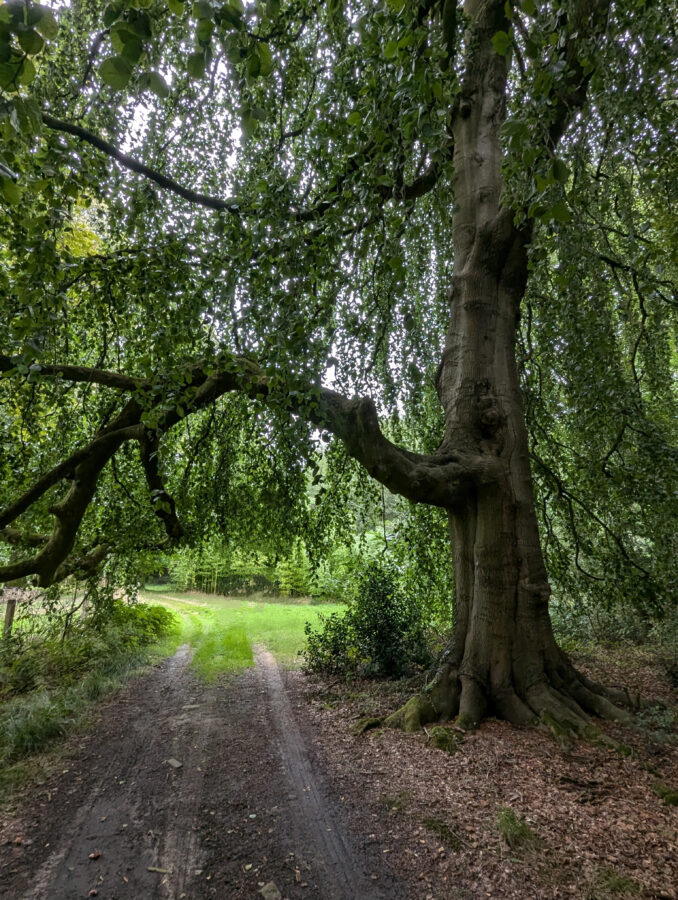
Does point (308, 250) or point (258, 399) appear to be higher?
point (308, 250)

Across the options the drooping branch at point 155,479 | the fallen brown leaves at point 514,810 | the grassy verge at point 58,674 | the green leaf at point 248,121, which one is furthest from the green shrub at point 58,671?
the green leaf at point 248,121

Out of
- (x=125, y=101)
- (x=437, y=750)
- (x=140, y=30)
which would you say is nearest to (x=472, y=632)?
(x=437, y=750)

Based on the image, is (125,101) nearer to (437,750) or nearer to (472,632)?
(472,632)

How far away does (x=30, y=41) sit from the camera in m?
0.97

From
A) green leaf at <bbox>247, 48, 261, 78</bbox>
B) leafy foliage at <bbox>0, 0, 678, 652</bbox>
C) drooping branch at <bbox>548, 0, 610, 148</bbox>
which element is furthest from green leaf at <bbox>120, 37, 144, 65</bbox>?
drooping branch at <bbox>548, 0, 610, 148</bbox>

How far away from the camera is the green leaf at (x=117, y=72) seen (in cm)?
104

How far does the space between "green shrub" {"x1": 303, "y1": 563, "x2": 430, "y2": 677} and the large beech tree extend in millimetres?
1869

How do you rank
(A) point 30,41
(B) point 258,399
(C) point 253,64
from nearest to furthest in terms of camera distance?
(A) point 30,41, (C) point 253,64, (B) point 258,399

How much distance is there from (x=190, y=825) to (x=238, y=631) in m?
7.82

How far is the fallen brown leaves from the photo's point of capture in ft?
6.54

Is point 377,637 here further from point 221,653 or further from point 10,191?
point 10,191

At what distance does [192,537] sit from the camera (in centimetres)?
536

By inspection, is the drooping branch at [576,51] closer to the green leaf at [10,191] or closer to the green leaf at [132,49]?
the green leaf at [132,49]

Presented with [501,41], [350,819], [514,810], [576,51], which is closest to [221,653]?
[350,819]
